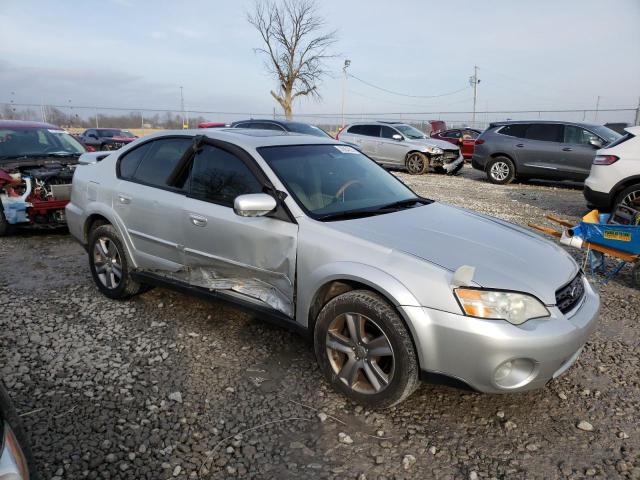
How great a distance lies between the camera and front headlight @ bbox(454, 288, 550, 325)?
7.98 feet

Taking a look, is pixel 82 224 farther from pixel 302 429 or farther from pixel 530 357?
pixel 530 357

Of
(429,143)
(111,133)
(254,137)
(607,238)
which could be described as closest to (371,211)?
(254,137)

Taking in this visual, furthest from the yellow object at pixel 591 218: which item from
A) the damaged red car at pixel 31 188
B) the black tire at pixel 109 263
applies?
the damaged red car at pixel 31 188

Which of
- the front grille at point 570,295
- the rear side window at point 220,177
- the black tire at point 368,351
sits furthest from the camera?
the rear side window at point 220,177

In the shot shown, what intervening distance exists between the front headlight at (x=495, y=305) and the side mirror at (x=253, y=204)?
129 cm

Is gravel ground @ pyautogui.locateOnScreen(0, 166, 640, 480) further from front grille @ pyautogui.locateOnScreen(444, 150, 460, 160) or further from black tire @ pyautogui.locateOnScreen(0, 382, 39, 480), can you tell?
front grille @ pyautogui.locateOnScreen(444, 150, 460, 160)

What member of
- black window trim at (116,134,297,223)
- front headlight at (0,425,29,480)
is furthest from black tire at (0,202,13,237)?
front headlight at (0,425,29,480)

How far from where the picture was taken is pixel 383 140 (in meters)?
15.4

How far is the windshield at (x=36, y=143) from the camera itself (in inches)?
275

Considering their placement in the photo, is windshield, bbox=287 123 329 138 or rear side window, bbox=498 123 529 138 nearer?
windshield, bbox=287 123 329 138

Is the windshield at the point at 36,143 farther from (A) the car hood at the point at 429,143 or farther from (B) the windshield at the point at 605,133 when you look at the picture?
(B) the windshield at the point at 605,133

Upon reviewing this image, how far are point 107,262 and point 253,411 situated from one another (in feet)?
7.76

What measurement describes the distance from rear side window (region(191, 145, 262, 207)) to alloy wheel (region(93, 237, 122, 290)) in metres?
1.19

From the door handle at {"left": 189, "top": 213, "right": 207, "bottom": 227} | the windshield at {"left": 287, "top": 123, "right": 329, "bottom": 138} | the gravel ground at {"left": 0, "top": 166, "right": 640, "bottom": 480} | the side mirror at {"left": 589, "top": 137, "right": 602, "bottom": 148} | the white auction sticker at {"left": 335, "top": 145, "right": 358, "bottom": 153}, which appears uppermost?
the windshield at {"left": 287, "top": 123, "right": 329, "bottom": 138}
